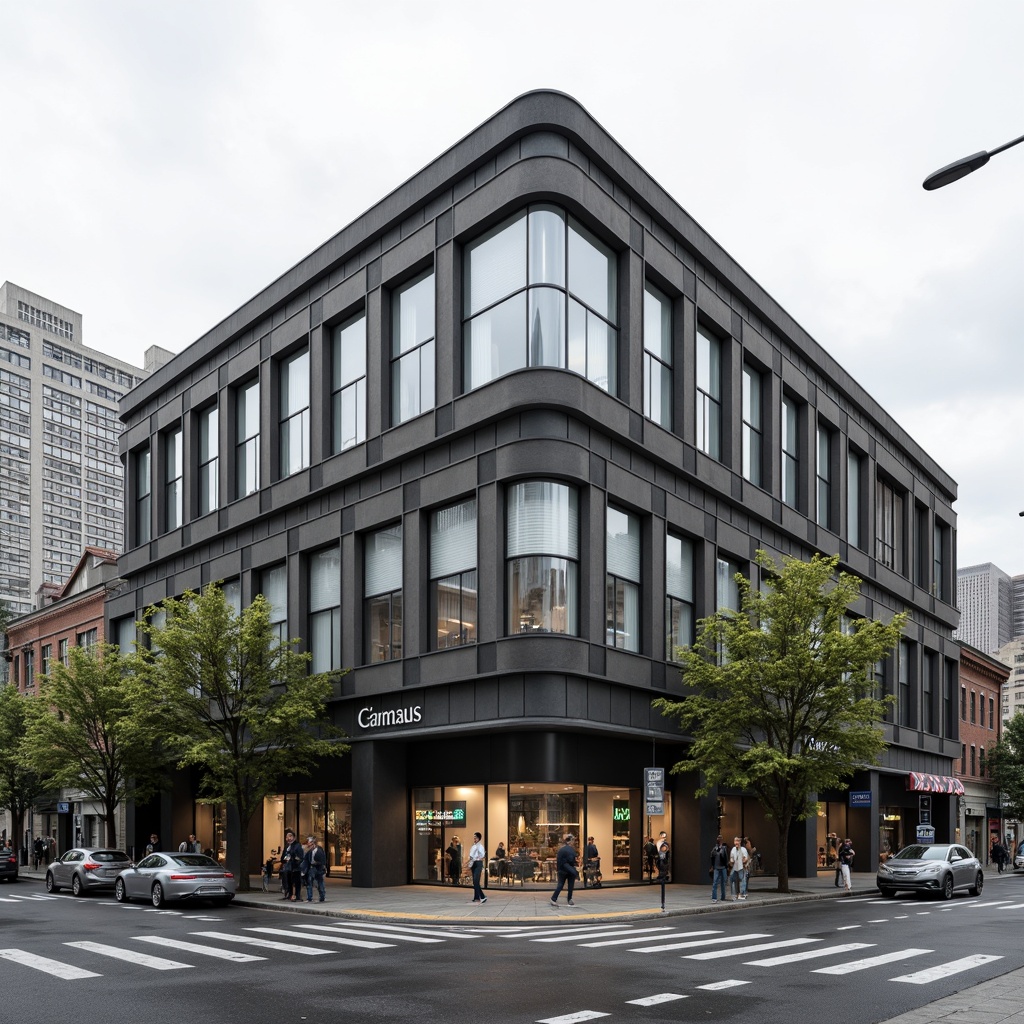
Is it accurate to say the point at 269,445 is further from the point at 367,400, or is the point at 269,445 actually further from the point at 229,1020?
the point at 229,1020

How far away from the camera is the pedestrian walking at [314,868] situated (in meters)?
29.2

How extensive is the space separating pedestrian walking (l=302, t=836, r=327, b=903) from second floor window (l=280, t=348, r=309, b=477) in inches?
567

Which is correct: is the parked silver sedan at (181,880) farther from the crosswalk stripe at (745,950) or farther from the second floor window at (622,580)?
the crosswalk stripe at (745,950)

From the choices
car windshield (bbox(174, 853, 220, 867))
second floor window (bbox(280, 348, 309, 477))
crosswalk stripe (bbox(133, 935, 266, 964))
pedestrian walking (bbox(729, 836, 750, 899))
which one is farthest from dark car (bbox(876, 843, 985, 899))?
second floor window (bbox(280, 348, 309, 477))

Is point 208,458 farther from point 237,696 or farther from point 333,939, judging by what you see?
point 333,939

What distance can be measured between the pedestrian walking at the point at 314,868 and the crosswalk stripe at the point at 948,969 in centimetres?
1643

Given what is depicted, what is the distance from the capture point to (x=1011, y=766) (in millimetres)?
71062

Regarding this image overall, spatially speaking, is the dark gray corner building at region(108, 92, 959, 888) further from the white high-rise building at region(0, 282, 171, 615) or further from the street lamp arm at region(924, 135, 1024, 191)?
the white high-rise building at region(0, 282, 171, 615)

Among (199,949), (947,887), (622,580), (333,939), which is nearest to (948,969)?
(333,939)

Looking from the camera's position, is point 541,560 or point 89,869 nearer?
point 541,560

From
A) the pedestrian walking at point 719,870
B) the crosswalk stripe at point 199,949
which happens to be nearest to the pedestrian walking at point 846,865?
the pedestrian walking at point 719,870

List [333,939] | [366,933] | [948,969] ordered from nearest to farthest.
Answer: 1. [948,969]
2. [333,939]
3. [366,933]

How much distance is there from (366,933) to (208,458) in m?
28.4

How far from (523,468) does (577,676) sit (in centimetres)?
565
